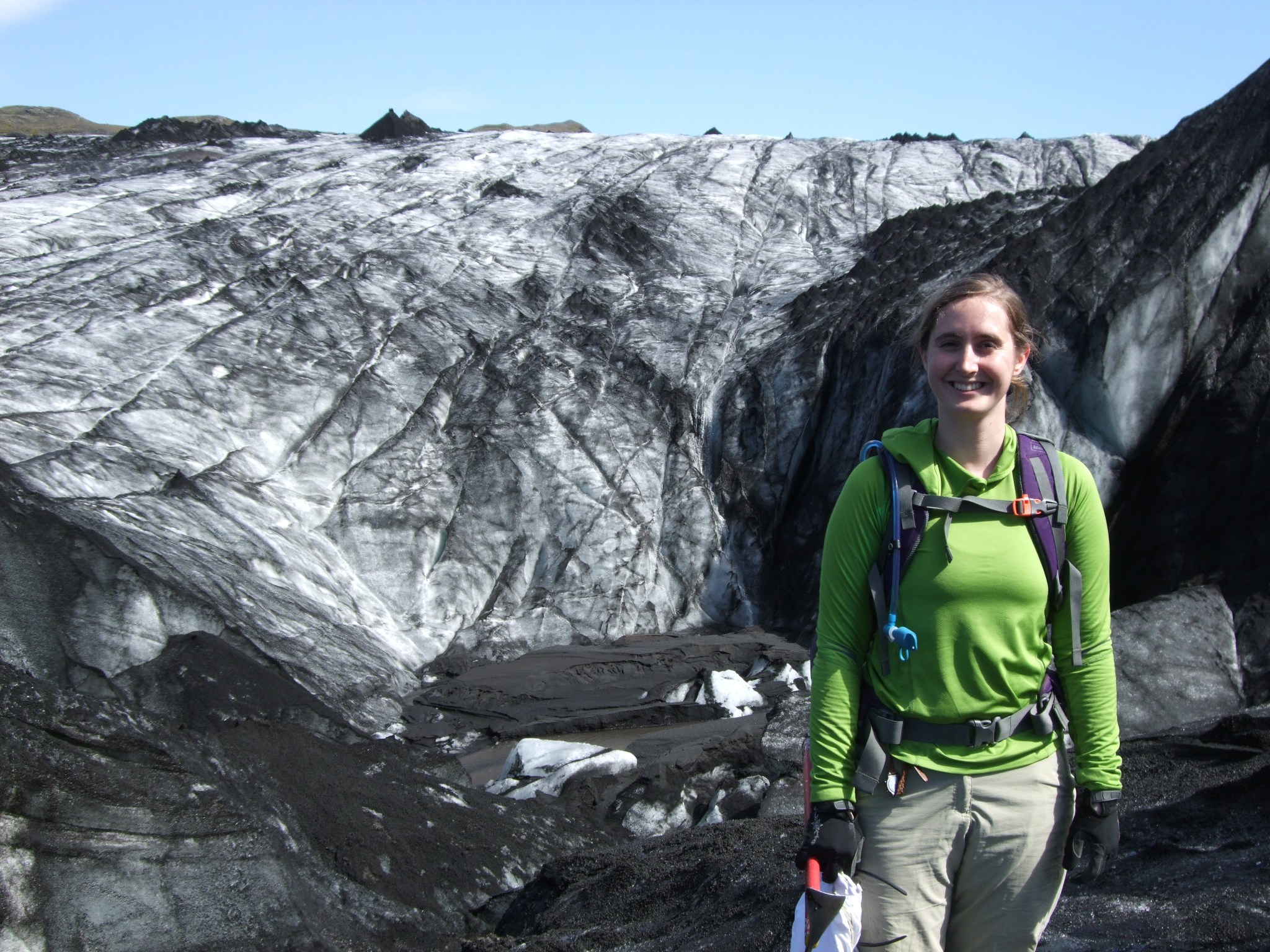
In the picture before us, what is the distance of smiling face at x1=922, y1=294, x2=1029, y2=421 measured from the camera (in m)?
2.40

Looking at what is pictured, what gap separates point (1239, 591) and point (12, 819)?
9374mm

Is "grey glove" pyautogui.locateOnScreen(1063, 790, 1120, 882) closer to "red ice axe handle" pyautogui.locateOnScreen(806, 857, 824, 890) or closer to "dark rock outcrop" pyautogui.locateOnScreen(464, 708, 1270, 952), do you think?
"red ice axe handle" pyautogui.locateOnScreen(806, 857, 824, 890)

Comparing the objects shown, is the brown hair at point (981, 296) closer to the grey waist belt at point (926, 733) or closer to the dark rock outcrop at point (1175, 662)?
the grey waist belt at point (926, 733)

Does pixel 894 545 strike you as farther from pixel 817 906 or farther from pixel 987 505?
pixel 817 906

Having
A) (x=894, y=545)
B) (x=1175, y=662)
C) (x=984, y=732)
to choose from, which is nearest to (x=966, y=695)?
(x=984, y=732)

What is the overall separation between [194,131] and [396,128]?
4.49 m

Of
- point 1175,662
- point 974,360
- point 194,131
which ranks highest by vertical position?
point 194,131

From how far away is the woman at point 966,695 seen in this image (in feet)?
7.58

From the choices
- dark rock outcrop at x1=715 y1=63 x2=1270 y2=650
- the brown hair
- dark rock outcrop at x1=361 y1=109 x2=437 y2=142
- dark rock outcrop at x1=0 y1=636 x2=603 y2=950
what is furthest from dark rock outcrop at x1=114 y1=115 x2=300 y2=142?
the brown hair

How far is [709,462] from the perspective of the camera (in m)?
15.7

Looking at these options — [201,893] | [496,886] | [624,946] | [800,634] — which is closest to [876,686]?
[624,946]

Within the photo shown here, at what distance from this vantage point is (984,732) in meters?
2.31

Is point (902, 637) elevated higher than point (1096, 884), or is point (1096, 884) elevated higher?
point (902, 637)

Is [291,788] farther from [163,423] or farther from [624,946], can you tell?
[163,423]
